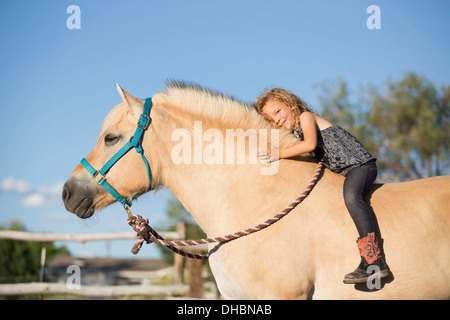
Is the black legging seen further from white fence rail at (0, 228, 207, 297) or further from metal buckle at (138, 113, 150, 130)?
white fence rail at (0, 228, 207, 297)

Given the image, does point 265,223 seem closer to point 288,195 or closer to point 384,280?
point 288,195

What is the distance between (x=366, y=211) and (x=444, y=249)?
70cm

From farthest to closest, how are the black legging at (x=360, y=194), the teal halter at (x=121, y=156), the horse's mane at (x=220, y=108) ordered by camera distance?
the horse's mane at (x=220, y=108) < the teal halter at (x=121, y=156) < the black legging at (x=360, y=194)

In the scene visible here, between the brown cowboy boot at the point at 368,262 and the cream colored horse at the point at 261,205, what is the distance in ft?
0.27

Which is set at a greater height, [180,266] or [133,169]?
[133,169]

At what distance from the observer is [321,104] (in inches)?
896

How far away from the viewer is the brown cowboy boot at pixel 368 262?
279 cm

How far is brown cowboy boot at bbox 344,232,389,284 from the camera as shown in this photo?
279 cm

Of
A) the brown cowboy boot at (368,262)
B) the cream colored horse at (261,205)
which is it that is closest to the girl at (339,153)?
the brown cowboy boot at (368,262)

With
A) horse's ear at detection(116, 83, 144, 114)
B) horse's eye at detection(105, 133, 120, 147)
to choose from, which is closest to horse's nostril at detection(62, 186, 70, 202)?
horse's eye at detection(105, 133, 120, 147)

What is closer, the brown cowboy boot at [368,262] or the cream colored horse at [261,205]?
the brown cowboy boot at [368,262]

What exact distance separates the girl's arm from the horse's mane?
5.7 inches

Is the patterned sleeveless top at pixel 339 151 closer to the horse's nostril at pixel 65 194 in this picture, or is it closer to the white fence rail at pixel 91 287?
the horse's nostril at pixel 65 194
